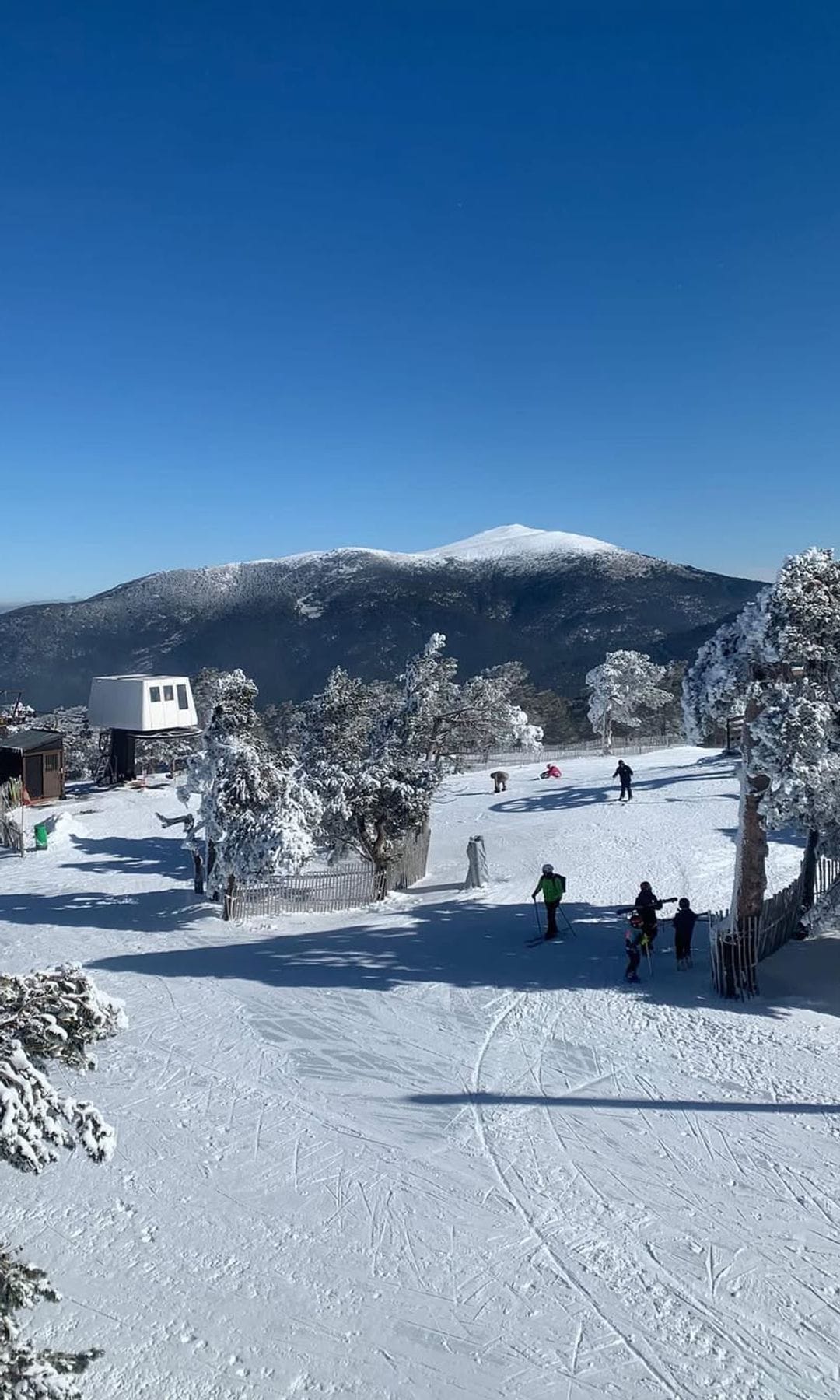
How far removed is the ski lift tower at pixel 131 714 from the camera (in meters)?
33.9

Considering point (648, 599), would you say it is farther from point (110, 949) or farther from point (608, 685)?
point (110, 949)

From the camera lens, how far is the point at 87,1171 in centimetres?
732

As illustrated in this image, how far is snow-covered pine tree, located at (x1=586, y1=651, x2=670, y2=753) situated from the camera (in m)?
42.6

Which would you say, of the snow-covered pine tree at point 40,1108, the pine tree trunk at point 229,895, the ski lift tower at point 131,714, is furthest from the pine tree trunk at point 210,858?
the ski lift tower at point 131,714

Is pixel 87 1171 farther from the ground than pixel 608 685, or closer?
closer

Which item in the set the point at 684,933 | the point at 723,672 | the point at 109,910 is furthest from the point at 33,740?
the point at 723,672

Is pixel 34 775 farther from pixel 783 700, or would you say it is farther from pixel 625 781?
pixel 783 700

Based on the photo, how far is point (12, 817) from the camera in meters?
23.6

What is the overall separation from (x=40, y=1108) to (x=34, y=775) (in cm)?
2916

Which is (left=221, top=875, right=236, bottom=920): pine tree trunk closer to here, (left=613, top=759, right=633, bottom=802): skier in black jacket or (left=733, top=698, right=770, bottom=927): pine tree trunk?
(left=733, top=698, right=770, bottom=927): pine tree trunk

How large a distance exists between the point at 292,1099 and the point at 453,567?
155 meters

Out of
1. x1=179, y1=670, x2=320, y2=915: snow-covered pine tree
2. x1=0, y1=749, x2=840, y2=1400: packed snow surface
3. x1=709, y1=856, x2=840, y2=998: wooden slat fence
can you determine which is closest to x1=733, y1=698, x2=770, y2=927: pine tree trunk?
x1=709, y1=856, x2=840, y2=998: wooden slat fence

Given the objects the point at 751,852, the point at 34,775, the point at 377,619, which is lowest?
the point at 751,852

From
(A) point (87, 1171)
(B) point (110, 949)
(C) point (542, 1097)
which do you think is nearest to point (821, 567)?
(C) point (542, 1097)
